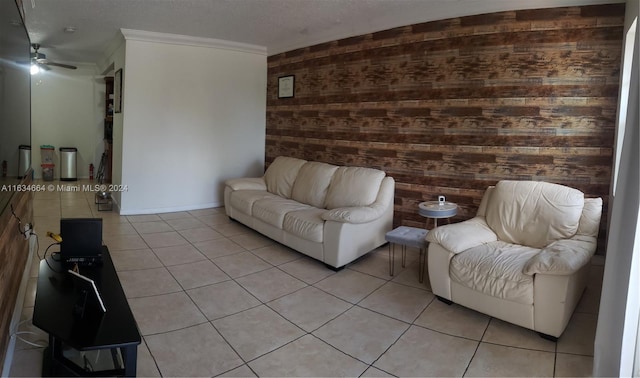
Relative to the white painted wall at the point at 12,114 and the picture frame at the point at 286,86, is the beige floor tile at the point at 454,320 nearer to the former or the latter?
the white painted wall at the point at 12,114

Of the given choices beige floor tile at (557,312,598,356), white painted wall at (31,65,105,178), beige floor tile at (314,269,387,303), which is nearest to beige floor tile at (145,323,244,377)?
beige floor tile at (314,269,387,303)

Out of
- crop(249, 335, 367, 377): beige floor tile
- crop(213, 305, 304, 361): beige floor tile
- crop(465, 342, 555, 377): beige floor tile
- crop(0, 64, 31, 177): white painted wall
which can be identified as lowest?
crop(249, 335, 367, 377): beige floor tile

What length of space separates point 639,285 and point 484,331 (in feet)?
3.09

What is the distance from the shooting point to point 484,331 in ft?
7.72

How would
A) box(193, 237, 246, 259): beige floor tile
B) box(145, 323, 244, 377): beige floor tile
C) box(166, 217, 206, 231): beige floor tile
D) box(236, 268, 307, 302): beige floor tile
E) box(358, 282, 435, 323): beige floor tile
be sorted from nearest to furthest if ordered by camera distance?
1. box(145, 323, 244, 377): beige floor tile
2. box(358, 282, 435, 323): beige floor tile
3. box(236, 268, 307, 302): beige floor tile
4. box(193, 237, 246, 259): beige floor tile
5. box(166, 217, 206, 231): beige floor tile

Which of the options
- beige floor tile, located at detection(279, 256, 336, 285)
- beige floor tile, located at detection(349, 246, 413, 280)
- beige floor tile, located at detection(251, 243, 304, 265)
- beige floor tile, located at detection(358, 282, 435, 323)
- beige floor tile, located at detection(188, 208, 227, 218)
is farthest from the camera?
beige floor tile, located at detection(188, 208, 227, 218)

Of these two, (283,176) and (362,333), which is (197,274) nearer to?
(362,333)

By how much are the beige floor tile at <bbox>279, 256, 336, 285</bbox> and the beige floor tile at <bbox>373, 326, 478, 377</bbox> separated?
3.40 feet

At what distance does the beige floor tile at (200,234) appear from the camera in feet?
13.4

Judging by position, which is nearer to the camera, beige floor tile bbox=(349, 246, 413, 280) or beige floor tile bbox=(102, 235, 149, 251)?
beige floor tile bbox=(349, 246, 413, 280)

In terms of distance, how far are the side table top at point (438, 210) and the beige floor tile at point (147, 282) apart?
211 centimetres

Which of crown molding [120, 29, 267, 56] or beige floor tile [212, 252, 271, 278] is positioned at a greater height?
crown molding [120, 29, 267, 56]

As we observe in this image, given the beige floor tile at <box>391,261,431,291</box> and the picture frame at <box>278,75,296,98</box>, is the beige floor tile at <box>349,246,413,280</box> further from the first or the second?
the picture frame at <box>278,75,296,98</box>

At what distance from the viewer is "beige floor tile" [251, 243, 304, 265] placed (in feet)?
11.6
